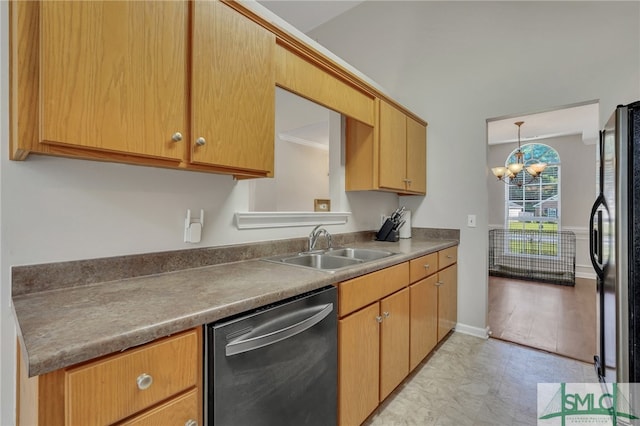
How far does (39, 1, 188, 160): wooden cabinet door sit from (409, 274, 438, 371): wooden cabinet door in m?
1.70

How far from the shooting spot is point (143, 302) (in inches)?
36.2

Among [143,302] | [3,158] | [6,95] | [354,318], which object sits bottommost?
[354,318]

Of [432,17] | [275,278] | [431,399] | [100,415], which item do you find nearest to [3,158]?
[100,415]

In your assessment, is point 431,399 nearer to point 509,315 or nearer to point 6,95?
point 509,315

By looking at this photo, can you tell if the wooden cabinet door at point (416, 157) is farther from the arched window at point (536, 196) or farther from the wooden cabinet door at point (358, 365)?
the arched window at point (536, 196)

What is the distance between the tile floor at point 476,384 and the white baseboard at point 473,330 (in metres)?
0.08

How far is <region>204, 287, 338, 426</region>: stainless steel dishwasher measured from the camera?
2.91 feet

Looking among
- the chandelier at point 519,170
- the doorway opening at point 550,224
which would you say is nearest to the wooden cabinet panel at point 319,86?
the doorway opening at point 550,224

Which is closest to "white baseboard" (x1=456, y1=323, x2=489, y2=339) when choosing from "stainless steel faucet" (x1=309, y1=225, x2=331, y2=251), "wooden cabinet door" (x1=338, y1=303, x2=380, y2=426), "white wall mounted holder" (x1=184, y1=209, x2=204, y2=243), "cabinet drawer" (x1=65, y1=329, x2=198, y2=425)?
"wooden cabinet door" (x1=338, y1=303, x2=380, y2=426)

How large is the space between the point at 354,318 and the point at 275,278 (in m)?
0.46

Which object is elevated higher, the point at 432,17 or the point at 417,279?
the point at 432,17

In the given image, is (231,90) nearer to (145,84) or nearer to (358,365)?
(145,84)

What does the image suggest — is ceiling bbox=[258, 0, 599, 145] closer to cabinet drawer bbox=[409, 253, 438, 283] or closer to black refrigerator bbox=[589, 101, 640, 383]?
black refrigerator bbox=[589, 101, 640, 383]

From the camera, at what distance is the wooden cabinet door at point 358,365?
138 centimetres
